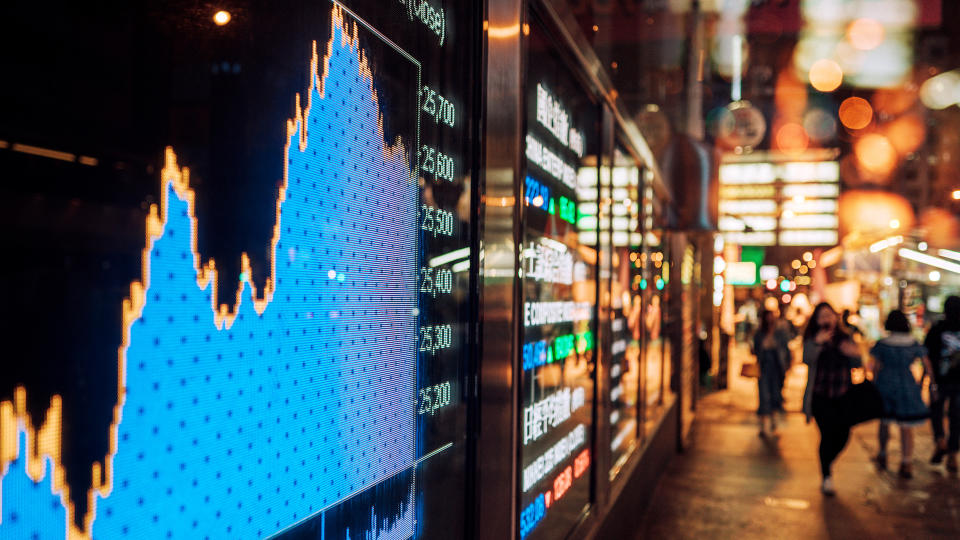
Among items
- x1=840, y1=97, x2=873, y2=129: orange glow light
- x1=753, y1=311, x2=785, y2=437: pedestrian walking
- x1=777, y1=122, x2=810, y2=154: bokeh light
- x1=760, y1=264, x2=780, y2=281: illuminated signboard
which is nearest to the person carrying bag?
x1=753, y1=311, x2=785, y2=437: pedestrian walking

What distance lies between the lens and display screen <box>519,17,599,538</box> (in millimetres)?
2793

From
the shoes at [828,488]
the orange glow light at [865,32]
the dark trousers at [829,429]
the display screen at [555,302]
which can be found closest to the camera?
the display screen at [555,302]

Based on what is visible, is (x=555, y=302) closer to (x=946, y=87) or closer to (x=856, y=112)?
(x=946, y=87)

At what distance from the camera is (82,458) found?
0.85 m

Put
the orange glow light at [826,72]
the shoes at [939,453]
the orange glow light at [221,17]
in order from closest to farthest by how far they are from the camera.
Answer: the orange glow light at [221,17], the shoes at [939,453], the orange glow light at [826,72]

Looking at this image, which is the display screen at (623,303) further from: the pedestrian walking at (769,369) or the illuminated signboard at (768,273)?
the illuminated signboard at (768,273)

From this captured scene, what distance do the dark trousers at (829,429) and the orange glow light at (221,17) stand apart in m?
7.27

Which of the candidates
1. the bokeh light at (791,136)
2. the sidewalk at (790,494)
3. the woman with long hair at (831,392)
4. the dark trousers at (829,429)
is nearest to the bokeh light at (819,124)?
the bokeh light at (791,136)

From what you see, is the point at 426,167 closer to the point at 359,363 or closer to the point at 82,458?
the point at 359,363

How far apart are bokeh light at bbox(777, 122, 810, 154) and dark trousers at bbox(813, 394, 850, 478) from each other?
43.3 feet

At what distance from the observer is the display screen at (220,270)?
0.81 meters

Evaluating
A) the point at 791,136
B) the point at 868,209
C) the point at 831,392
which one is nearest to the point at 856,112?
the point at 791,136

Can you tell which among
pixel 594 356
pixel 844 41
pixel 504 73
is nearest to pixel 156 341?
pixel 504 73

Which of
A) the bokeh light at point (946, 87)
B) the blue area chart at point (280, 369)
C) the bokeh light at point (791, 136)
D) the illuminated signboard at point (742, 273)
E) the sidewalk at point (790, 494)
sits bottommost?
the sidewalk at point (790, 494)
